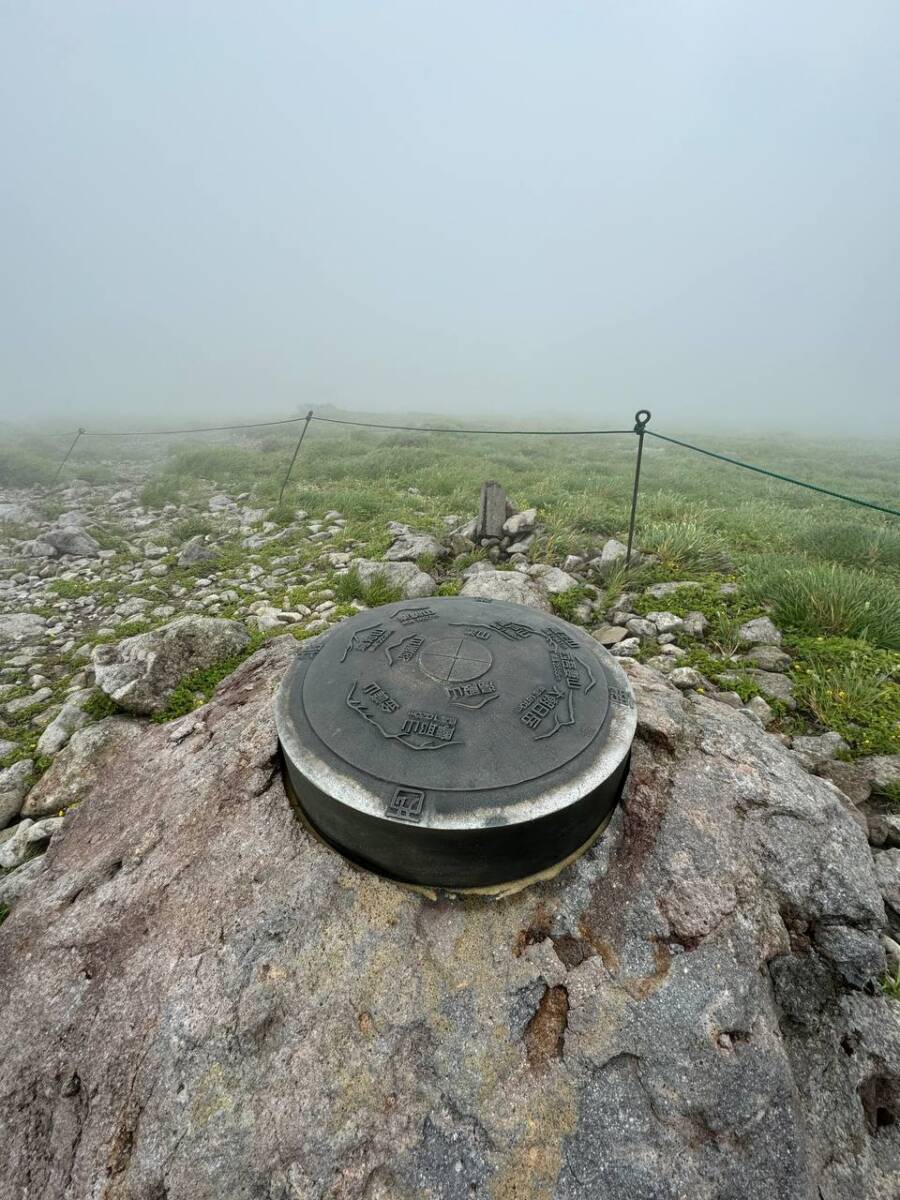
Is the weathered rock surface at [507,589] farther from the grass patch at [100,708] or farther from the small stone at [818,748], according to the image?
the grass patch at [100,708]

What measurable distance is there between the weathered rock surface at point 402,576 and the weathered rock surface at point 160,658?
5.08ft

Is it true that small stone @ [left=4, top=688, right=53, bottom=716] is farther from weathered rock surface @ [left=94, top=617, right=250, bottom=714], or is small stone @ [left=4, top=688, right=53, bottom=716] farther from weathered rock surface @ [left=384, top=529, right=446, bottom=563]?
weathered rock surface @ [left=384, top=529, right=446, bottom=563]

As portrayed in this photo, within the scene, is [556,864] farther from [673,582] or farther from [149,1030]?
[673,582]

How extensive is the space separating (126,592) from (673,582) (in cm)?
586

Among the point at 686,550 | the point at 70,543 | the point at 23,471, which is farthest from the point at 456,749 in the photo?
the point at 23,471

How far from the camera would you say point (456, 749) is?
2.02 metres

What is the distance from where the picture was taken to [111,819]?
2.55 meters

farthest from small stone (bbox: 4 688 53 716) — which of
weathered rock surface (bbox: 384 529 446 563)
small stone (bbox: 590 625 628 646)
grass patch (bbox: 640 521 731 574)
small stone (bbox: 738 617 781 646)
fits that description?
grass patch (bbox: 640 521 731 574)

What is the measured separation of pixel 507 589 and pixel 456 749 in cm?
264

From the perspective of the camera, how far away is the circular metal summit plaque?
1851mm

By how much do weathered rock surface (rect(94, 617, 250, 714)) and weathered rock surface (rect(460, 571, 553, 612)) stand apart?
2.05 m

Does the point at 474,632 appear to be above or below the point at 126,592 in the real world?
above

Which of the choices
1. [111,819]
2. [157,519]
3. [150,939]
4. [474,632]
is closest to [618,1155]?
[150,939]

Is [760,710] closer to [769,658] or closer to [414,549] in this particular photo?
[769,658]
